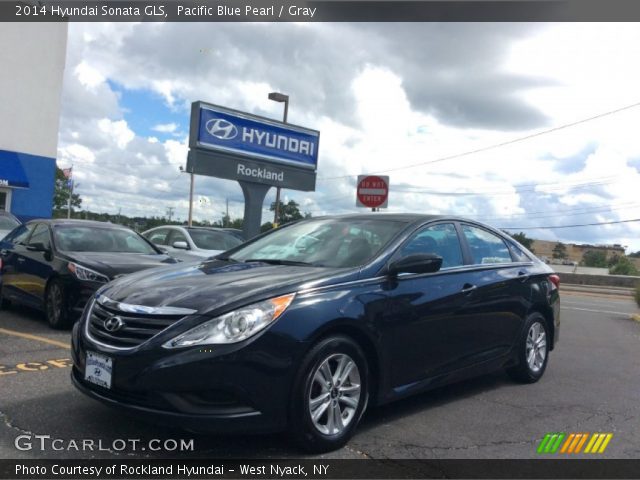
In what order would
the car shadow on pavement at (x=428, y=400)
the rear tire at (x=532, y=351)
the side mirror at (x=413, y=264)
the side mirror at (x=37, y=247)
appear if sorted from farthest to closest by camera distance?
the side mirror at (x=37, y=247), the rear tire at (x=532, y=351), the car shadow on pavement at (x=428, y=400), the side mirror at (x=413, y=264)

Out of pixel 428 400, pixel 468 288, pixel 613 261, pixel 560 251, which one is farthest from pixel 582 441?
pixel 560 251

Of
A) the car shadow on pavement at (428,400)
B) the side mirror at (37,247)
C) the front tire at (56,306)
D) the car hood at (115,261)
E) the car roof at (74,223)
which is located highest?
the car roof at (74,223)

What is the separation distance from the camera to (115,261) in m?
7.85

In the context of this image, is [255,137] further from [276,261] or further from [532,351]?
[276,261]

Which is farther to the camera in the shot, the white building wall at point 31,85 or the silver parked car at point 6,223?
the white building wall at point 31,85

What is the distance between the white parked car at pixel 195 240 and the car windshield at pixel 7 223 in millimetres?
4020

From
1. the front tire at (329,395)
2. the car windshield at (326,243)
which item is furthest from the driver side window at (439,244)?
the front tire at (329,395)

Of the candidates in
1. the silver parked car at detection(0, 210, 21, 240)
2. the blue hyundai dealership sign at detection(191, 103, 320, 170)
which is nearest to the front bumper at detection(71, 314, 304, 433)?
the silver parked car at detection(0, 210, 21, 240)

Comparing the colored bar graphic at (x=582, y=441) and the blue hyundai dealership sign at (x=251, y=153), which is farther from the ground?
the blue hyundai dealership sign at (x=251, y=153)

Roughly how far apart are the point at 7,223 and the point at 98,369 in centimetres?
1220

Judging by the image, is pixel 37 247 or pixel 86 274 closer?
pixel 86 274

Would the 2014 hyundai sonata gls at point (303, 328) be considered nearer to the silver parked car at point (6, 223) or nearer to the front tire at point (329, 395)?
the front tire at point (329, 395)

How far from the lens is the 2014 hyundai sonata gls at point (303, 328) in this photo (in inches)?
139

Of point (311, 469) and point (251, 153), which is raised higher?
point (251, 153)
